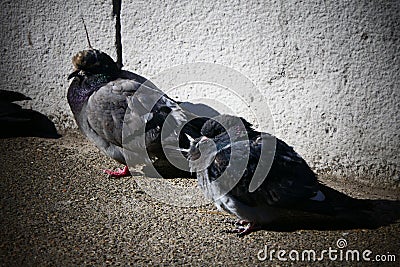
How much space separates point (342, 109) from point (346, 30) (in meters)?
0.60

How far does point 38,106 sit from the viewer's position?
523 cm

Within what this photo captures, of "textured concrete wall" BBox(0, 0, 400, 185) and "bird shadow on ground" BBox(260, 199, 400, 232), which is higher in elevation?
"textured concrete wall" BBox(0, 0, 400, 185)

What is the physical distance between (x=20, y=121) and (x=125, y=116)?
1484mm

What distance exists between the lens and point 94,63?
4.54 metres

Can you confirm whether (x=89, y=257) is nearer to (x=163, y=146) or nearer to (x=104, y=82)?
(x=163, y=146)

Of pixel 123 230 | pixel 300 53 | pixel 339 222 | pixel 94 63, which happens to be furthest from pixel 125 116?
pixel 339 222

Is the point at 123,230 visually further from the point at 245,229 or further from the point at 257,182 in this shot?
the point at 257,182

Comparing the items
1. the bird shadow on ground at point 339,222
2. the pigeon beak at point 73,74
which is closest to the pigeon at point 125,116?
the pigeon beak at point 73,74

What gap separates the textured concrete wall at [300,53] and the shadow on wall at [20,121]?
0.83m

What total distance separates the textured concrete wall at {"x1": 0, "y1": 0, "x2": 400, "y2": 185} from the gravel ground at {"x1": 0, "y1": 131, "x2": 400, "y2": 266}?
38 cm

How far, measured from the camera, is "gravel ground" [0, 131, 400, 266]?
10.4 ft

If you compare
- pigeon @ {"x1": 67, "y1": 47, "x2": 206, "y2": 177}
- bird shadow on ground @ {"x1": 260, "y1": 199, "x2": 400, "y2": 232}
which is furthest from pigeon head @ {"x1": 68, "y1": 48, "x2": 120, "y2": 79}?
bird shadow on ground @ {"x1": 260, "y1": 199, "x2": 400, "y2": 232}

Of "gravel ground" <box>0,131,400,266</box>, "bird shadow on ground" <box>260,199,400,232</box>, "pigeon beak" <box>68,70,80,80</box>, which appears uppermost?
"pigeon beak" <box>68,70,80,80</box>

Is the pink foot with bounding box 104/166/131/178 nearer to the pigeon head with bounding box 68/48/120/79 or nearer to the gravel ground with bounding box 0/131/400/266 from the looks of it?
the gravel ground with bounding box 0/131/400/266
